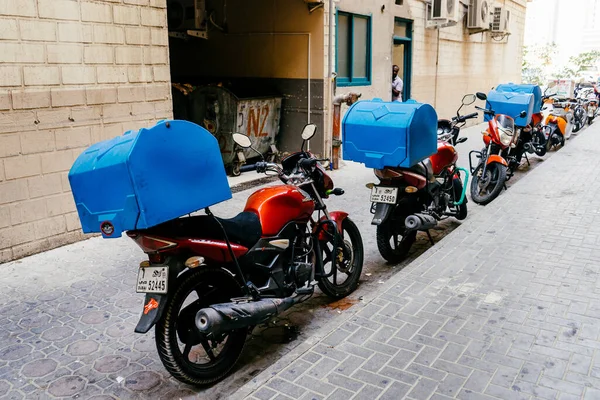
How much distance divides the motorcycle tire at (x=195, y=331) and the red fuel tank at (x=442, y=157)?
124 inches

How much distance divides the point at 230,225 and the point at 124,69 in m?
3.83

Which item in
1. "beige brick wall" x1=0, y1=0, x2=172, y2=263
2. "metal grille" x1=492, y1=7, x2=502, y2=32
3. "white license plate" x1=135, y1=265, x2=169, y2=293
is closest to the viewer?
"white license plate" x1=135, y1=265, x2=169, y2=293

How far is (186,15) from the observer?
1078cm

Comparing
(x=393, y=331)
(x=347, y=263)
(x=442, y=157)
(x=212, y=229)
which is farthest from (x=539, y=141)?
(x=212, y=229)

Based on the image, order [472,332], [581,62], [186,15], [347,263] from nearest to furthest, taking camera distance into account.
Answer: [472,332], [347,263], [186,15], [581,62]

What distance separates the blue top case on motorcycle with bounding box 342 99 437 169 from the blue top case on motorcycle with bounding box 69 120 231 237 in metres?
2.17

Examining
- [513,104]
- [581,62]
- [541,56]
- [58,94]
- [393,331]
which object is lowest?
[393,331]

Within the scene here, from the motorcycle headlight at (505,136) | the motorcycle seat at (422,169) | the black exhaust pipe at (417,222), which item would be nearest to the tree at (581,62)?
the motorcycle headlight at (505,136)

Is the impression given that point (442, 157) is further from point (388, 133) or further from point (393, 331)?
point (393, 331)

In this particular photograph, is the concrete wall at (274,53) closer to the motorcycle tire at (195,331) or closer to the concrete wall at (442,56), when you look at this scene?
the concrete wall at (442,56)

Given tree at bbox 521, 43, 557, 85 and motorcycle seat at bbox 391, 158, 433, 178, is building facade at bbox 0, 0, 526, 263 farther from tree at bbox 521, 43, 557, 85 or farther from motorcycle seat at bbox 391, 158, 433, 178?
tree at bbox 521, 43, 557, 85

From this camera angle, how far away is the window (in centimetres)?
1089

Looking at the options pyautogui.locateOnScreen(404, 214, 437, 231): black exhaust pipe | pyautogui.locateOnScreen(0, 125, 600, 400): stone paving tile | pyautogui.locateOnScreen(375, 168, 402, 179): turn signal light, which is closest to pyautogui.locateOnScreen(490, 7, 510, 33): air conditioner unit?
pyautogui.locateOnScreen(0, 125, 600, 400): stone paving tile

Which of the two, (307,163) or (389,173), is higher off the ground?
(307,163)
